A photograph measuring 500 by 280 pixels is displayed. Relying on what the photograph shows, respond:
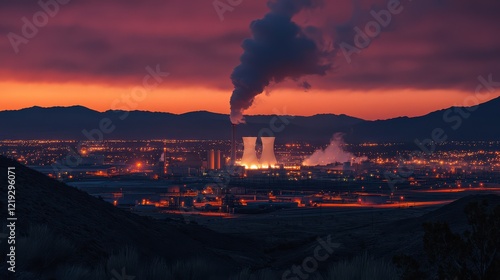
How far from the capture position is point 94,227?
20.6 meters

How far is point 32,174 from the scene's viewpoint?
957 inches

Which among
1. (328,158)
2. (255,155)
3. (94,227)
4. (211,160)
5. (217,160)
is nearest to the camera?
(94,227)

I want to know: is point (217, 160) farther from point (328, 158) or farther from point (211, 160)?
point (328, 158)

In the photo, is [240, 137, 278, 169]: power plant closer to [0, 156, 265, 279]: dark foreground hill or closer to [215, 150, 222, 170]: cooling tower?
[215, 150, 222, 170]: cooling tower

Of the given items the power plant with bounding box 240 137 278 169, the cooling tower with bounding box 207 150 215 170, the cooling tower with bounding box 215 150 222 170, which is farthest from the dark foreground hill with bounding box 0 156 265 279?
the cooling tower with bounding box 215 150 222 170

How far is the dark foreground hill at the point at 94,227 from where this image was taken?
58.5 ft

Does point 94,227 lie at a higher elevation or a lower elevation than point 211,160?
lower

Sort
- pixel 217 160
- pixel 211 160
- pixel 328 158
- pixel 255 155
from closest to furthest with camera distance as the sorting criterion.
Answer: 1. pixel 255 155
2. pixel 211 160
3. pixel 217 160
4. pixel 328 158

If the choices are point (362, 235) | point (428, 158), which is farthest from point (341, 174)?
point (362, 235)

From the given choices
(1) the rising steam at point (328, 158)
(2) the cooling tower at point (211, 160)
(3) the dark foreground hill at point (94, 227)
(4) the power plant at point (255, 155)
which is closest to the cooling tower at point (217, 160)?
(2) the cooling tower at point (211, 160)

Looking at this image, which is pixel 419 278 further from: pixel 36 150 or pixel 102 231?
pixel 36 150

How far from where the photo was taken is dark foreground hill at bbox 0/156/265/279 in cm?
1783

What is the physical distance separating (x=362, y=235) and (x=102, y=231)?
14.3 m

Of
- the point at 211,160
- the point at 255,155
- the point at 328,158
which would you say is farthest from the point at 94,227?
the point at 328,158
